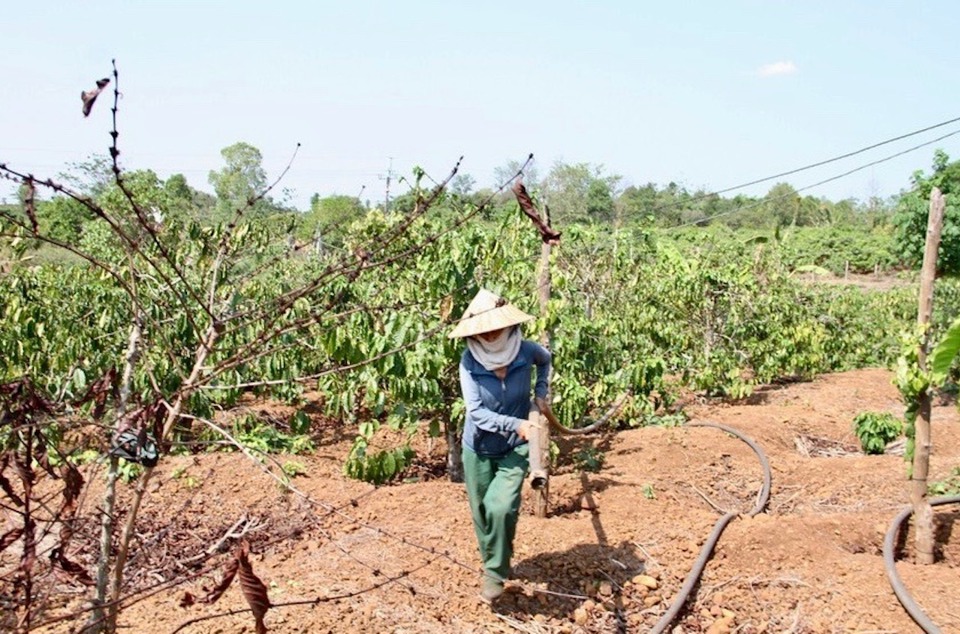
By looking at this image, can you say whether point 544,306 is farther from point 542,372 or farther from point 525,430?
point 525,430

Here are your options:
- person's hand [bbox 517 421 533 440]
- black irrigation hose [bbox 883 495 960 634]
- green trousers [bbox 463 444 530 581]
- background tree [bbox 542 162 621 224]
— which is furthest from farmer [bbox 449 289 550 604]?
background tree [bbox 542 162 621 224]

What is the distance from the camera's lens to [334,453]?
299 inches

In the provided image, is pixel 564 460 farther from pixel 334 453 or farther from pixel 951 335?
pixel 951 335

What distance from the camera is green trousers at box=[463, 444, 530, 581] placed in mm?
4047

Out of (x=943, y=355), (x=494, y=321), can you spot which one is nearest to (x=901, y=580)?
(x=943, y=355)

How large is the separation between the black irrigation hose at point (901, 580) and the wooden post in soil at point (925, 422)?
4.9 inches

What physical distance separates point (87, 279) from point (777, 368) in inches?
355

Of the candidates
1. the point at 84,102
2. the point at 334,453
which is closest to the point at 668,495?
the point at 334,453

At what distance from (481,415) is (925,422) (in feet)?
8.81

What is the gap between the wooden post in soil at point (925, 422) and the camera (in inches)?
183

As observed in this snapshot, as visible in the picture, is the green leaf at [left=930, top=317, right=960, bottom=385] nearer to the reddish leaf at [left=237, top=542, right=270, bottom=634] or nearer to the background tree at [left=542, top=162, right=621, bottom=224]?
the reddish leaf at [left=237, top=542, right=270, bottom=634]

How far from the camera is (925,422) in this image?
15.8 ft

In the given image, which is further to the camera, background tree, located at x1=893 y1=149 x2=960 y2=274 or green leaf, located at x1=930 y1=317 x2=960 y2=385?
background tree, located at x1=893 y1=149 x2=960 y2=274

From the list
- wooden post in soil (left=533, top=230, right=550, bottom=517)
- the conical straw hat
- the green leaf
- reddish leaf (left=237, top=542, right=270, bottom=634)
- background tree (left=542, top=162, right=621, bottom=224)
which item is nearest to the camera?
reddish leaf (left=237, top=542, right=270, bottom=634)
